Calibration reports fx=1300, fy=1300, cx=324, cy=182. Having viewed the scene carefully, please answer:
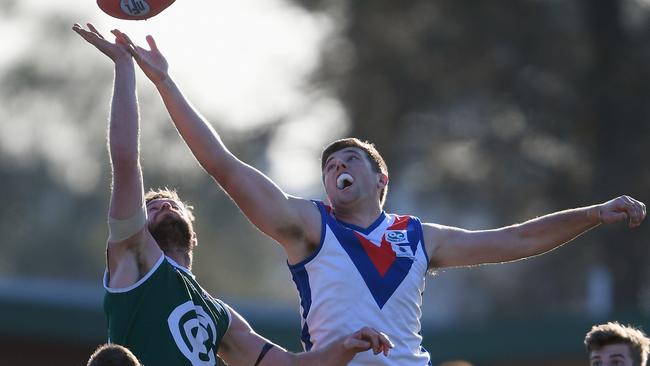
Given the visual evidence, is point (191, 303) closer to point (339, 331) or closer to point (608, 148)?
point (339, 331)

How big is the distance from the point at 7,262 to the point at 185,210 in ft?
126

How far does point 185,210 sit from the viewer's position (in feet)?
22.0

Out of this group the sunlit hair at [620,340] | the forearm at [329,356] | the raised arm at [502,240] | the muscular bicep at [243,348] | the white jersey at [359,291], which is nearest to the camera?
the forearm at [329,356]

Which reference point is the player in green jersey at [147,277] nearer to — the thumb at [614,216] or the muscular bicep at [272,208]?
the muscular bicep at [272,208]

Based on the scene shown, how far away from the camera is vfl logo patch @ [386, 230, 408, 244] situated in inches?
275

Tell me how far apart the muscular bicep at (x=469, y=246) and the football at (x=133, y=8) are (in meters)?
1.89

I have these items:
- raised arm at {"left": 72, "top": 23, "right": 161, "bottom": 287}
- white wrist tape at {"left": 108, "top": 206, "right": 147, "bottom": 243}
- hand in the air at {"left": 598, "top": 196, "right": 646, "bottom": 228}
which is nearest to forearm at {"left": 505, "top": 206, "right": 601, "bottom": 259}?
hand in the air at {"left": 598, "top": 196, "right": 646, "bottom": 228}

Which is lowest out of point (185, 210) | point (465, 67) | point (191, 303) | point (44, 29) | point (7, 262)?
point (191, 303)

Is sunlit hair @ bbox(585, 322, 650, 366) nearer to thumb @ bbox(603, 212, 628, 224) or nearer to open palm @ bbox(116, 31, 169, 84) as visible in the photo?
thumb @ bbox(603, 212, 628, 224)

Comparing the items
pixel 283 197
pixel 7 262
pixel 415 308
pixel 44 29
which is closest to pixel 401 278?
pixel 415 308

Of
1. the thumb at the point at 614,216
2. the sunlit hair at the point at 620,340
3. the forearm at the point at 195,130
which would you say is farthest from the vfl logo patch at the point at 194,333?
the sunlit hair at the point at 620,340

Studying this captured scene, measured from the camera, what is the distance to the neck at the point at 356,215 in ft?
22.9

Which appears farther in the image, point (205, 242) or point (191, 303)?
point (205, 242)

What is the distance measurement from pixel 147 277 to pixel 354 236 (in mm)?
1236
